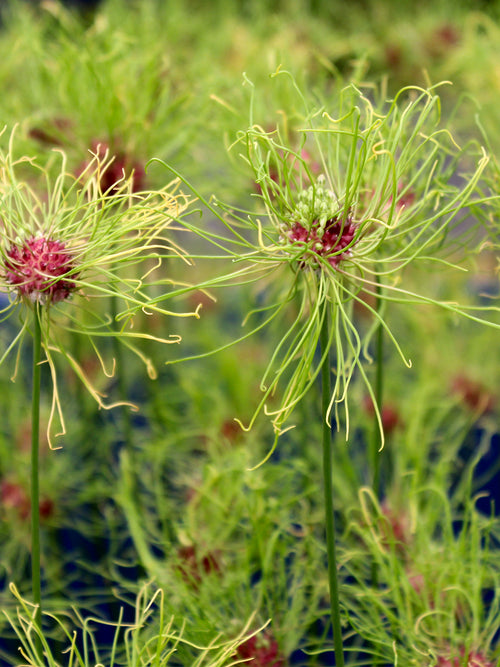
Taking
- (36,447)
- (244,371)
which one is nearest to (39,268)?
(36,447)

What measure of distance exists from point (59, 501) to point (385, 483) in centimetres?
16

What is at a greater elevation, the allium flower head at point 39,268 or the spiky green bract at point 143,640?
the allium flower head at point 39,268

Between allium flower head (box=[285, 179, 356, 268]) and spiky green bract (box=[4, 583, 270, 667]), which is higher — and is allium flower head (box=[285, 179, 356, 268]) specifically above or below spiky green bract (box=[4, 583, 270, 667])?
above

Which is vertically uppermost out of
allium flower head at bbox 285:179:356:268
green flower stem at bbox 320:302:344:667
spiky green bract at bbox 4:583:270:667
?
allium flower head at bbox 285:179:356:268

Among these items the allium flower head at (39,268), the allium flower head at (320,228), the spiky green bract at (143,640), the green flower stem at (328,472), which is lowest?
the spiky green bract at (143,640)

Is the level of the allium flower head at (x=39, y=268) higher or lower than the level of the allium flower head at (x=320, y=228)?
lower

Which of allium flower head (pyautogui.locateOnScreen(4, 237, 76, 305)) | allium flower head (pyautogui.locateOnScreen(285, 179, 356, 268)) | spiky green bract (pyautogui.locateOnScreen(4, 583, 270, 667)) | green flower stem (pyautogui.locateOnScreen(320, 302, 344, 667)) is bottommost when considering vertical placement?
spiky green bract (pyautogui.locateOnScreen(4, 583, 270, 667))

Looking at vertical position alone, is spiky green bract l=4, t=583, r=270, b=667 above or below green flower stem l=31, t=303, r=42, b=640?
below

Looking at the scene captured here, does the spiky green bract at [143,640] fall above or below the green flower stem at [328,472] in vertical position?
below

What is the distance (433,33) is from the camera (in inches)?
23.2

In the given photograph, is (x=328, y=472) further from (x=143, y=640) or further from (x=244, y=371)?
(x=244, y=371)

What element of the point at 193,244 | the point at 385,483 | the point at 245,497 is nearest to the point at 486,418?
the point at 385,483

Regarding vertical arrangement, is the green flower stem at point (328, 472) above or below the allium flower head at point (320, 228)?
below

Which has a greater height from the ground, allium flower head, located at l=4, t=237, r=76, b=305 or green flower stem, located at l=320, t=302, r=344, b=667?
allium flower head, located at l=4, t=237, r=76, b=305
